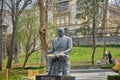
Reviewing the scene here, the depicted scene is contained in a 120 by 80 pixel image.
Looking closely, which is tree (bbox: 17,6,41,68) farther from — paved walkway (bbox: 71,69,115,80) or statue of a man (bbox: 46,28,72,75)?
statue of a man (bbox: 46,28,72,75)

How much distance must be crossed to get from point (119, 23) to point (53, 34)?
77.3 ft

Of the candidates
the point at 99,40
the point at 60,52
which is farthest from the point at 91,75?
the point at 99,40

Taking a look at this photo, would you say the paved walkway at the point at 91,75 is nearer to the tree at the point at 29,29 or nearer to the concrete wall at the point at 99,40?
the tree at the point at 29,29

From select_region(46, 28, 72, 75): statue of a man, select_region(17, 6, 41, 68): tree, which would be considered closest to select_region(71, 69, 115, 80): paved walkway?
select_region(46, 28, 72, 75): statue of a man

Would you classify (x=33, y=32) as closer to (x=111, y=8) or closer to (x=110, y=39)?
(x=110, y=39)

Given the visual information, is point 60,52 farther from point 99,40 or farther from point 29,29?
point 99,40

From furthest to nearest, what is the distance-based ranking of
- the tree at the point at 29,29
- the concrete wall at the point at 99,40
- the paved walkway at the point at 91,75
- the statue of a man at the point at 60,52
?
the concrete wall at the point at 99,40 < the tree at the point at 29,29 < the paved walkway at the point at 91,75 < the statue of a man at the point at 60,52

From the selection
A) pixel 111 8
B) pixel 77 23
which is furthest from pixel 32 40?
pixel 111 8

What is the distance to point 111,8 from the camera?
7306 centimetres

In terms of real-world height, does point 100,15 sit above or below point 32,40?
above

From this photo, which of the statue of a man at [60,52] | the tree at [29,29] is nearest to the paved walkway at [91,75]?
the statue of a man at [60,52]

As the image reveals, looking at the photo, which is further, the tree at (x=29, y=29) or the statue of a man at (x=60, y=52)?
the tree at (x=29, y=29)

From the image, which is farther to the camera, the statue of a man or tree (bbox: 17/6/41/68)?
tree (bbox: 17/6/41/68)

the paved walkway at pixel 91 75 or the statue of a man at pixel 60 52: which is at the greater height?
the statue of a man at pixel 60 52
